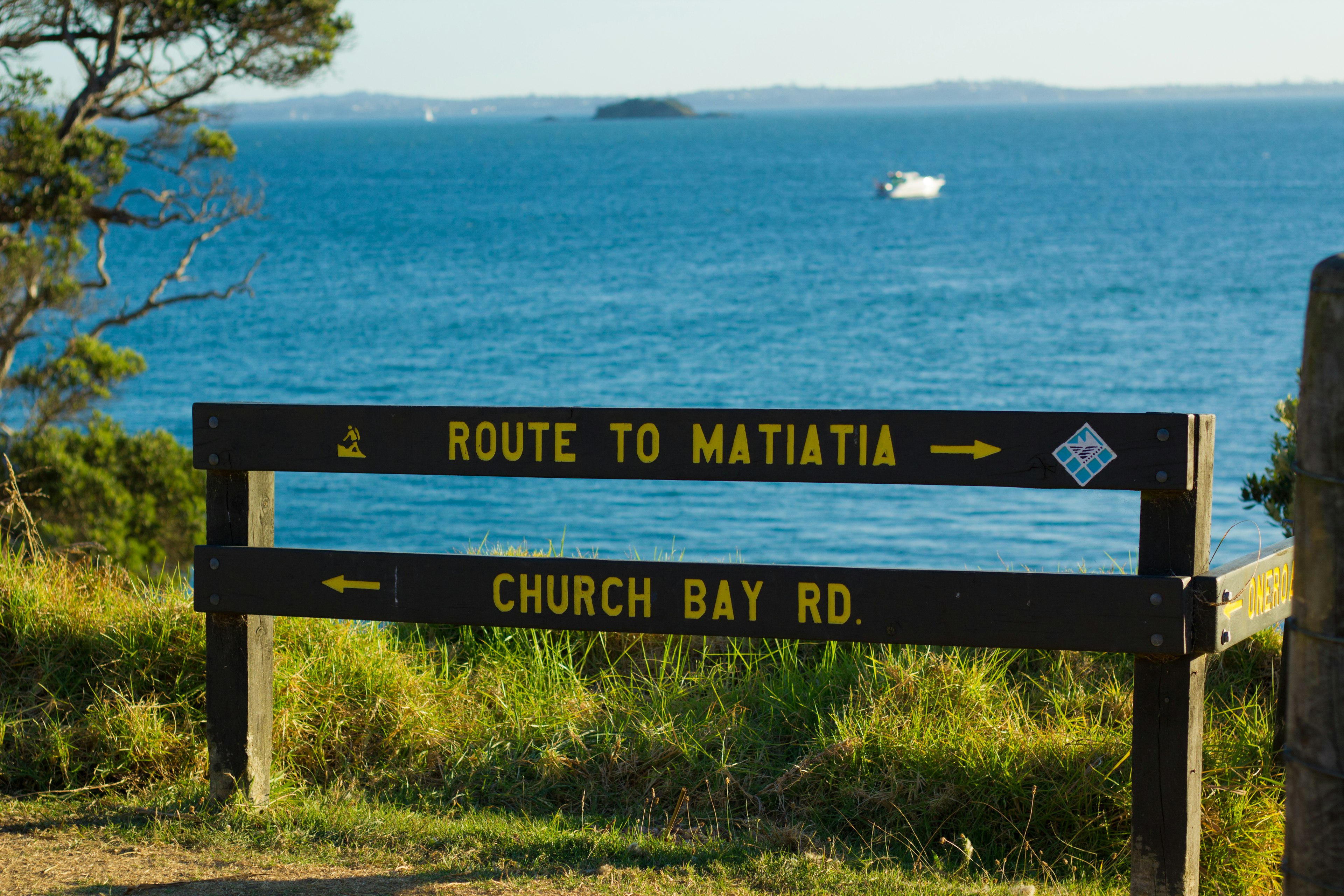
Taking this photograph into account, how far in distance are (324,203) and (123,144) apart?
88.7 m

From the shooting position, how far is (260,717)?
3.76 metres

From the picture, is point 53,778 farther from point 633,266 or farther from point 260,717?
point 633,266

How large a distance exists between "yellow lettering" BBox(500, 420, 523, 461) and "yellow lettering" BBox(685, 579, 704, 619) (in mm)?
603

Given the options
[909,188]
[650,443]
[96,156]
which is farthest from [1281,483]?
[909,188]

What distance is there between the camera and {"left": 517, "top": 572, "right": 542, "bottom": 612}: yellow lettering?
355 centimetres

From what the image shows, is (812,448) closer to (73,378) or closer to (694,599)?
(694,599)

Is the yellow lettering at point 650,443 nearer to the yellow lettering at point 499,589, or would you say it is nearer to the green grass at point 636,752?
the yellow lettering at point 499,589

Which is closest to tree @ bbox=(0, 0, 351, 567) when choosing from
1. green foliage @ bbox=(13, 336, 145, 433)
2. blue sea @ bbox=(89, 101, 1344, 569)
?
green foliage @ bbox=(13, 336, 145, 433)

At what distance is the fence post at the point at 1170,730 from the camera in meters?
3.13

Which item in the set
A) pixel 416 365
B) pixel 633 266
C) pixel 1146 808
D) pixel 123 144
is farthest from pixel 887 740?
pixel 633 266

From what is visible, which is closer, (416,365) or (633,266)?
(416,365)

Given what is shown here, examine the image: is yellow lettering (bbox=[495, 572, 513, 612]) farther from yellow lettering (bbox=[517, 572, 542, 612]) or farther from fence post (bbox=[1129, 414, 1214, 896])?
fence post (bbox=[1129, 414, 1214, 896])

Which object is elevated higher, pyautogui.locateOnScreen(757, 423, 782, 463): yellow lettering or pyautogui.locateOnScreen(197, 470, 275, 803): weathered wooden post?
pyautogui.locateOnScreen(757, 423, 782, 463): yellow lettering

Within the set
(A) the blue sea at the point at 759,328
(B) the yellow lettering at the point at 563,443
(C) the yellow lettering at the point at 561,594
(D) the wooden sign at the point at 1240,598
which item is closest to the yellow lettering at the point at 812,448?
(B) the yellow lettering at the point at 563,443
